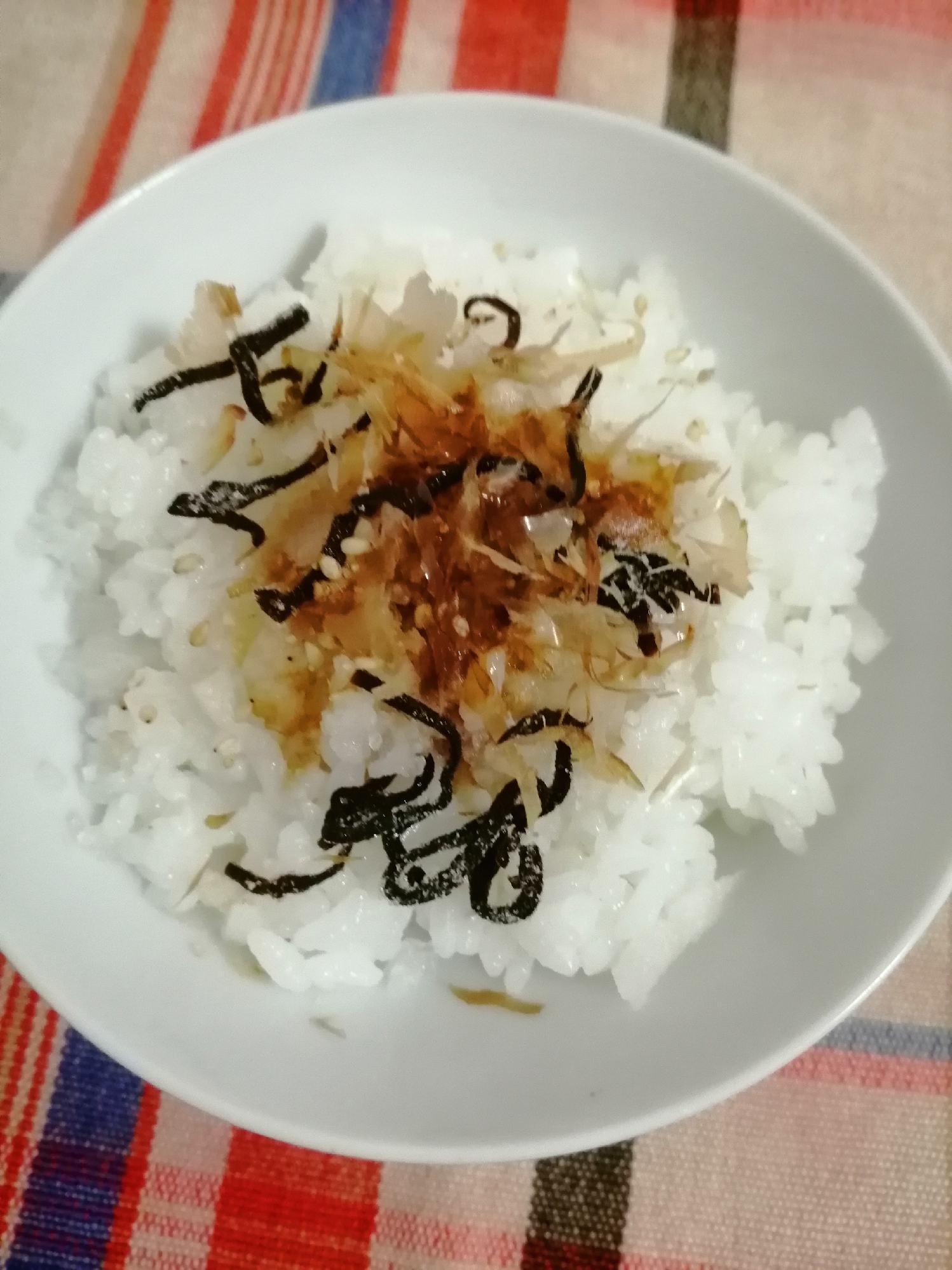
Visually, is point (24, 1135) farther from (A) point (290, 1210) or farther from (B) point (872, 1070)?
(B) point (872, 1070)

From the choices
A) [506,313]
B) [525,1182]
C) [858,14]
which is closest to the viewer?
[525,1182]

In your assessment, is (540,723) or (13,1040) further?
(13,1040)

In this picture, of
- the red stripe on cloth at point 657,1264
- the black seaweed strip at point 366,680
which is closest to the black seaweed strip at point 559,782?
the black seaweed strip at point 366,680

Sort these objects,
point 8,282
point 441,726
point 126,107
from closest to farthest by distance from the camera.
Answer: point 441,726
point 8,282
point 126,107

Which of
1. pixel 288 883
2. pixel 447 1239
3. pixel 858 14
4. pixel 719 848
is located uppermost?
pixel 858 14

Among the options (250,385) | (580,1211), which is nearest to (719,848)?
(580,1211)

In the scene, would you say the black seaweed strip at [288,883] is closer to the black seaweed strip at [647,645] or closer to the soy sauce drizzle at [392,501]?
the soy sauce drizzle at [392,501]
